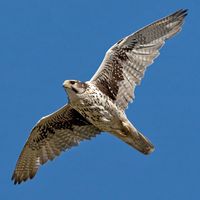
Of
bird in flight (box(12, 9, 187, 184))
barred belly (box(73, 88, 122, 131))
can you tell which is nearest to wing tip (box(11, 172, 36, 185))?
bird in flight (box(12, 9, 187, 184))

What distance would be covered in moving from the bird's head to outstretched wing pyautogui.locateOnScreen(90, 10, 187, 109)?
99 centimetres

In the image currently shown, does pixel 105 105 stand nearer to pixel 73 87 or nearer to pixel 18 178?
pixel 73 87

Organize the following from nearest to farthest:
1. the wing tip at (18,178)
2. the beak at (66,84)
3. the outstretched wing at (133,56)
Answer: the beak at (66,84) < the outstretched wing at (133,56) < the wing tip at (18,178)

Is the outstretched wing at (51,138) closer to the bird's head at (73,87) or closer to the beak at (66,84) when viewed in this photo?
the bird's head at (73,87)

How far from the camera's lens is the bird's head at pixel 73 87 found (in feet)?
44.7

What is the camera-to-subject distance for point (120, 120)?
14.1 meters

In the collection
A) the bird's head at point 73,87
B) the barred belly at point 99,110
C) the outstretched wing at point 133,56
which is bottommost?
the barred belly at point 99,110

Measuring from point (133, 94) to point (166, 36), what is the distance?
1.35 metres

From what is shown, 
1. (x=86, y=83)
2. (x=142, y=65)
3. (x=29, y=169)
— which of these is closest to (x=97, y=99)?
(x=86, y=83)

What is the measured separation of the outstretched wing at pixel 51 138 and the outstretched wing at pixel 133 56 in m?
1.05

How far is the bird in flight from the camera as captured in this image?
1399cm

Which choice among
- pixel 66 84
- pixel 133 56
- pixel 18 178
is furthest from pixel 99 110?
pixel 18 178

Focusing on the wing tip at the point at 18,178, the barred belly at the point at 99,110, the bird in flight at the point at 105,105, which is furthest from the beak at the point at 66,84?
the wing tip at the point at 18,178

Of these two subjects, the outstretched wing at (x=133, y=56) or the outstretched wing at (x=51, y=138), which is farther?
the outstretched wing at (x=51, y=138)
